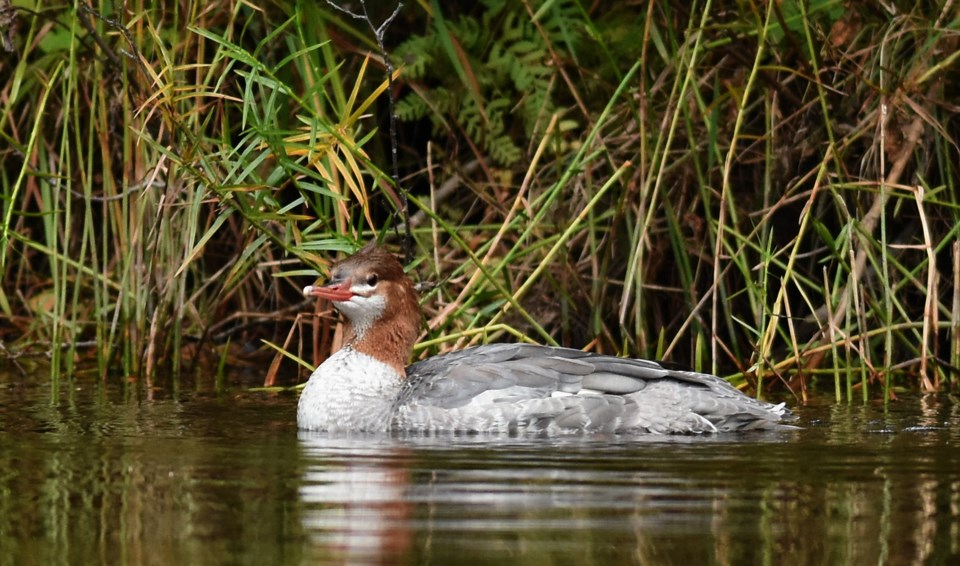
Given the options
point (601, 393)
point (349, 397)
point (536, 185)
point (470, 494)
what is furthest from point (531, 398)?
point (536, 185)

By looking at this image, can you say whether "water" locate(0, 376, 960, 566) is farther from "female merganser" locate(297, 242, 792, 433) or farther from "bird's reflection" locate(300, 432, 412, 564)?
"female merganser" locate(297, 242, 792, 433)

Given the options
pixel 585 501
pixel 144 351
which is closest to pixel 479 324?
pixel 144 351

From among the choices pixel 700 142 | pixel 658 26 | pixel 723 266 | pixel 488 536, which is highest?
pixel 658 26

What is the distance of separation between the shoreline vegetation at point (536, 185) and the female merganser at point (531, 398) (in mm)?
538

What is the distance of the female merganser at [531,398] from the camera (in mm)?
6508

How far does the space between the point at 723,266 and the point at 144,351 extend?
2990 mm

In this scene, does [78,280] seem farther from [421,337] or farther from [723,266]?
[723,266]

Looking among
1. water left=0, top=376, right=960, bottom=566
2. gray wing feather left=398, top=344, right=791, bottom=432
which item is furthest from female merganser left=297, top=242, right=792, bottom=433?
water left=0, top=376, right=960, bottom=566

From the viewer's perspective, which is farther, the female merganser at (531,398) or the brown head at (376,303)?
the brown head at (376,303)

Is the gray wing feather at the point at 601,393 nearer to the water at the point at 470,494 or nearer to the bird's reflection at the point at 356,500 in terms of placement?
the water at the point at 470,494

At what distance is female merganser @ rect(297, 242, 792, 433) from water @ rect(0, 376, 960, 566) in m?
0.16

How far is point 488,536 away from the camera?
4.34 metres

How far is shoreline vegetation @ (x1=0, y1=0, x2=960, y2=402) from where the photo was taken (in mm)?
7379

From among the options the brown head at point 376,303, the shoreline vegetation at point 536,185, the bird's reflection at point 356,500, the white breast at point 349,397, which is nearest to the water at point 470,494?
Answer: the bird's reflection at point 356,500
